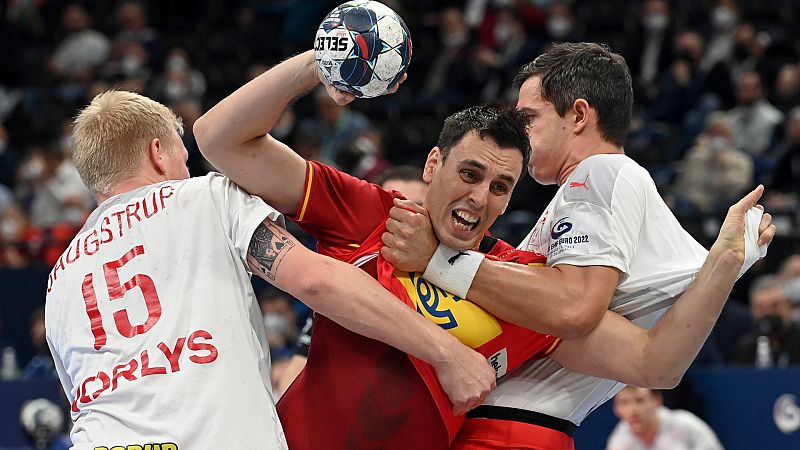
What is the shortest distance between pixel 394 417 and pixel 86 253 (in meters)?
1.22

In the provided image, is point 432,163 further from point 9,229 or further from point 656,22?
point 656,22

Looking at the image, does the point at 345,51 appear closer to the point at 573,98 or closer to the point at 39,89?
the point at 573,98

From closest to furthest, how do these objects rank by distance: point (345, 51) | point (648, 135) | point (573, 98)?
point (345, 51), point (573, 98), point (648, 135)

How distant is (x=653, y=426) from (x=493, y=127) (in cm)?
507

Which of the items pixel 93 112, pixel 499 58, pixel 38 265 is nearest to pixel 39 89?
pixel 38 265

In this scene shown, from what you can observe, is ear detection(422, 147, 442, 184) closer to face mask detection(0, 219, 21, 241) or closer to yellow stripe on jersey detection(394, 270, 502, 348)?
yellow stripe on jersey detection(394, 270, 502, 348)

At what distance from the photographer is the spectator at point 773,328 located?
9164 mm

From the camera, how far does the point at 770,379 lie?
27.4 feet

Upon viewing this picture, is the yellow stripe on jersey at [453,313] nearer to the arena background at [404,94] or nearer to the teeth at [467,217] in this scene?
the teeth at [467,217]

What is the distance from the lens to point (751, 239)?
14.5 feet

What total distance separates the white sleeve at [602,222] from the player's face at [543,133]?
29 cm

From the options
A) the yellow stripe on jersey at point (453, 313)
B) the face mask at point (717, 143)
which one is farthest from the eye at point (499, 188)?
the face mask at point (717, 143)

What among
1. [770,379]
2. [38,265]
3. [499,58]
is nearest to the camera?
[770,379]

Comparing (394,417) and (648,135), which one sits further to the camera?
(648,135)
